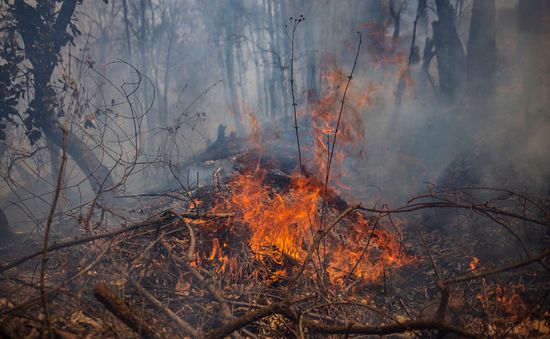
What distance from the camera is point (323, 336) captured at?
9.48 ft

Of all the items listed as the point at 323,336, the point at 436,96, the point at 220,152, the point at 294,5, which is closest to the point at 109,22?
the point at 294,5

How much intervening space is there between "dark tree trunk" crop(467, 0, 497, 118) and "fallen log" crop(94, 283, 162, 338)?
11300 millimetres

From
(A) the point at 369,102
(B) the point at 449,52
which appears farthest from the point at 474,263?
(A) the point at 369,102

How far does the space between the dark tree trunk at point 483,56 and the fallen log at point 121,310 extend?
11300mm

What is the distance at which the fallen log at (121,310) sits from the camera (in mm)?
1987

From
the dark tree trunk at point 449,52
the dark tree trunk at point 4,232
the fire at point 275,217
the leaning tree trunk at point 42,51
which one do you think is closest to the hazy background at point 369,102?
the dark tree trunk at point 449,52

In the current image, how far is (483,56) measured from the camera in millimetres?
9922

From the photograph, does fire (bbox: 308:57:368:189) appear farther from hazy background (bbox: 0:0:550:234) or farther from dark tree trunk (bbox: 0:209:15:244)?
dark tree trunk (bbox: 0:209:15:244)

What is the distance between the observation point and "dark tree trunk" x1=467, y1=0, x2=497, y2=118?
32.2ft

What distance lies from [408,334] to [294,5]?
74.6 feet

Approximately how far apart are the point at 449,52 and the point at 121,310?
13.0 meters

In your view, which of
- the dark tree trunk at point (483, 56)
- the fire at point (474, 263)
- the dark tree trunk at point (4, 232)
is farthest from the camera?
the dark tree trunk at point (483, 56)

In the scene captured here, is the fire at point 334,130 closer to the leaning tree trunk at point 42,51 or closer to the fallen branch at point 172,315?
the fallen branch at point 172,315

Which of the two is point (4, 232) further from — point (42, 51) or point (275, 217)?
point (275, 217)
